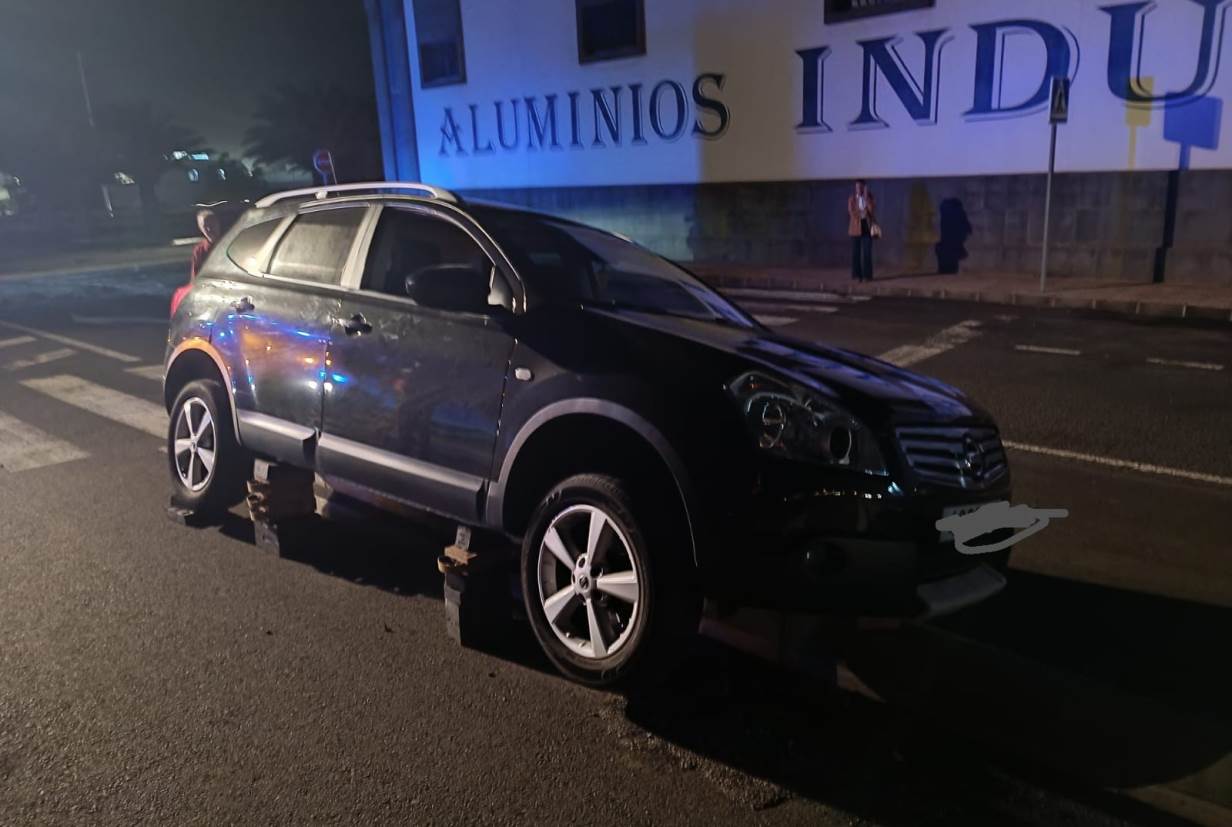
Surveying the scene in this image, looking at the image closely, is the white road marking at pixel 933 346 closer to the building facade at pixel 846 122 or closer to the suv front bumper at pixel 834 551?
the building facade at pixel 846 122

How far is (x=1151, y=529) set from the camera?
491 cm

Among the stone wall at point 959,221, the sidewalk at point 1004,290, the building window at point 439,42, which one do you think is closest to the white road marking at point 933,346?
the sidewalk at point 1004,290

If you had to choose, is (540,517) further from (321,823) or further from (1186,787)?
(1186,787)

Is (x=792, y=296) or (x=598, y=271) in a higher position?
(x=598, y=271)

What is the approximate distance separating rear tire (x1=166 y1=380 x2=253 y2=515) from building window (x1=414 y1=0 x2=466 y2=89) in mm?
20471

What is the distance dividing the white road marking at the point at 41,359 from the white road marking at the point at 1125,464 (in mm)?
10794

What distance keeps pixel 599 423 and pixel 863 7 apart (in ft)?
52.2

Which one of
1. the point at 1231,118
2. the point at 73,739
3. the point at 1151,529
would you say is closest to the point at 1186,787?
the point at 1151,529

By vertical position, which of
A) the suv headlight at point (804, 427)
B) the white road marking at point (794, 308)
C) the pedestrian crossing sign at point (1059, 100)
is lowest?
the white road marking at point (794, 308)

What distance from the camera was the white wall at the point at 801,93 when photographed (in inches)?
552

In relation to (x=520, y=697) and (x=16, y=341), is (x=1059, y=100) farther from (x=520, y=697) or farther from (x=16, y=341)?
(x=16, y=341)

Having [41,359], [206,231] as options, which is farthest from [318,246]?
[41,359]

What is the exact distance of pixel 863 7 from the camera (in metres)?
16.8

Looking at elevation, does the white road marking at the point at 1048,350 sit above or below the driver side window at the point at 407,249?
below
